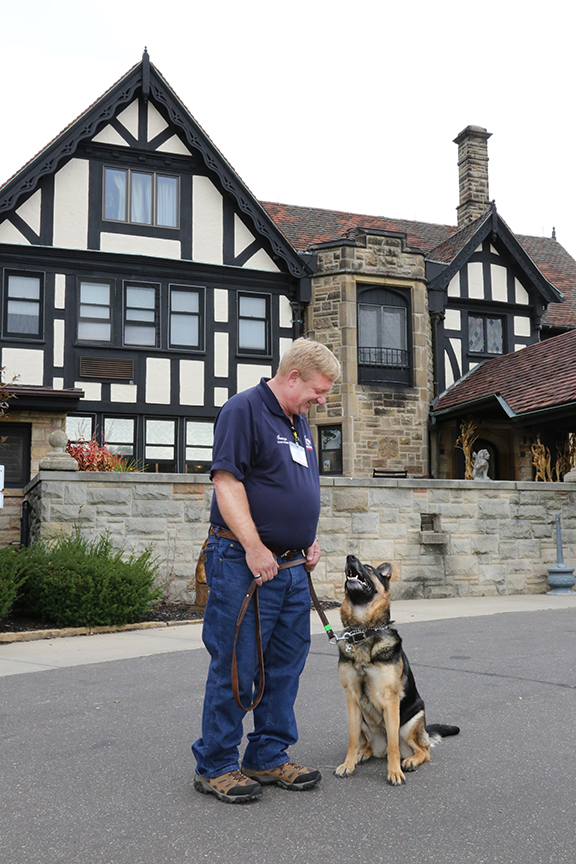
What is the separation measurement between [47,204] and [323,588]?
10.6 m

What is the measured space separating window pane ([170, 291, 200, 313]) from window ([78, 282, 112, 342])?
1400 mm

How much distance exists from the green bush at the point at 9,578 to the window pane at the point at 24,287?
360 inches

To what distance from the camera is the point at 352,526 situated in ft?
39.1

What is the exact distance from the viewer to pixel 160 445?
18.0 metres

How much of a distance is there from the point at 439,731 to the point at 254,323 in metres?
15.2

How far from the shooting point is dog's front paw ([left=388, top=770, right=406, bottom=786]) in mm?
3945

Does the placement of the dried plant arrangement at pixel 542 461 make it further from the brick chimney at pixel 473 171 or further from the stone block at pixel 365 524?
the brick chimney at pixel 473 171

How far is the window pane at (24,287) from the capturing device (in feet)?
57.3

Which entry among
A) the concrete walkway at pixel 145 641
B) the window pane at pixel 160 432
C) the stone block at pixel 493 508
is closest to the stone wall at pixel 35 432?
the window pane at pixel 160 432

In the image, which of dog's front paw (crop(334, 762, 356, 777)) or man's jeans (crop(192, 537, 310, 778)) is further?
dog's front paw (crop(334, 762, 356, 777))

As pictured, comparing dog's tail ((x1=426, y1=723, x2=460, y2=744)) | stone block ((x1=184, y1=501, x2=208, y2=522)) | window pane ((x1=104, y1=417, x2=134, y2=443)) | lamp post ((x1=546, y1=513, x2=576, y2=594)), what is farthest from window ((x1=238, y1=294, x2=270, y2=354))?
dog's tail ((x1=426, y1=723, x2=460, y2=744))

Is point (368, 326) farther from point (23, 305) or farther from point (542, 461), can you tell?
point (23, 305)

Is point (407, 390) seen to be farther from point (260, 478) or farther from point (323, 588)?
point (260, 478)

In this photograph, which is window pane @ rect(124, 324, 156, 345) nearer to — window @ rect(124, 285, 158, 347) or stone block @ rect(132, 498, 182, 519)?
window @ rect(124, 285, 158, 347)
